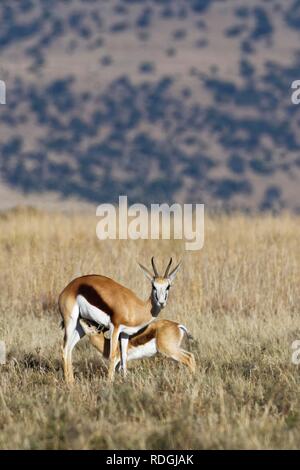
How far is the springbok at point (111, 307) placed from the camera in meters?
9.64

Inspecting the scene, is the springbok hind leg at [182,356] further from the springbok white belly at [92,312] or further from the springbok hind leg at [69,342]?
the springbok hind leg at [69,342]

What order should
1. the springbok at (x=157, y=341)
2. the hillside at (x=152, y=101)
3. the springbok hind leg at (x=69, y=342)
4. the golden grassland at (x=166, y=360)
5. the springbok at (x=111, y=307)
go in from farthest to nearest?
the hillside at (x=152, y=101) → the springbok at (x=157, y=341) → the springbok hind leg at (x=69, y=342) → the springbok at (x=111, y=307) → the golden grassland at (x=166, y=360)

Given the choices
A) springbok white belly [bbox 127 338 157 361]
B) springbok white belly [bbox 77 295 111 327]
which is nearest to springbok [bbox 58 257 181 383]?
springbok white belly [bbox 77 295 111 327]

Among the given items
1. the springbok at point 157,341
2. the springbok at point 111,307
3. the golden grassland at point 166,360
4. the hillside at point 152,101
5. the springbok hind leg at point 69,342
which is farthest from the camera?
the hillside at point 152,101

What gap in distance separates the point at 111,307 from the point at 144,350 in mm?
701

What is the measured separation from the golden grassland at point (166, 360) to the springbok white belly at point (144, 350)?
0.52 ft

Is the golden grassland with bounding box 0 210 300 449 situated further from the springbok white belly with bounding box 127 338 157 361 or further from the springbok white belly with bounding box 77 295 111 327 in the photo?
the springbok white belly with bounding box 77 295 111 327

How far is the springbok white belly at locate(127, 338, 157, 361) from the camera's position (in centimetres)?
1013

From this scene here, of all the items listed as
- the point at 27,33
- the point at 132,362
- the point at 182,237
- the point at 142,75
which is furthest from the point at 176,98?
the point at 132,362

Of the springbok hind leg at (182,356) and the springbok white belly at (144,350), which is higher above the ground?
the springbok white belly at (144,350)

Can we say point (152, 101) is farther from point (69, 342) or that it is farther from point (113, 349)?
point (113, 349)

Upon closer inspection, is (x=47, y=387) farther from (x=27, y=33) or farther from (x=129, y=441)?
(x=27, y=33)

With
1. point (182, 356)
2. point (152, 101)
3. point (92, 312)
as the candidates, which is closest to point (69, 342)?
point (92, 312)

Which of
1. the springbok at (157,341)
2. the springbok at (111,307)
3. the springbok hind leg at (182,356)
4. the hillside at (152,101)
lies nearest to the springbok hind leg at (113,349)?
Result: the springbok at (111,307)
